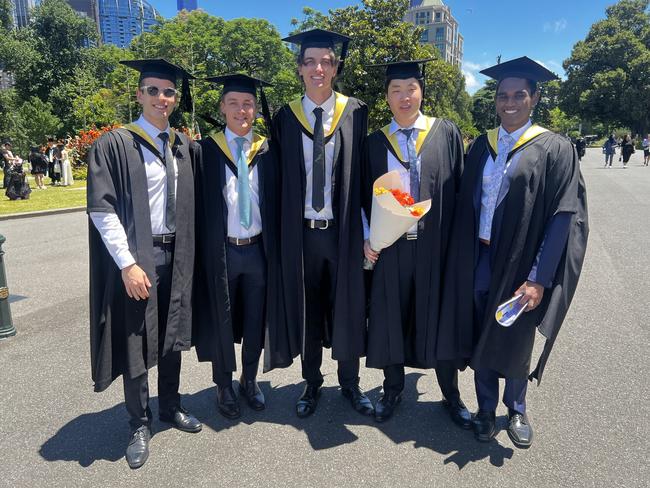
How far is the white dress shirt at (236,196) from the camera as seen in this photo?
9.96 feet

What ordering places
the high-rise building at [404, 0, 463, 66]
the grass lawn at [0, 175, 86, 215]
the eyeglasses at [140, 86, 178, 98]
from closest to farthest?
the eyeglasses at [140, 86, 178, 98], the grass lawn at [0, 175, 86, 215], the high-rise building at [404, 0, 463, 66]

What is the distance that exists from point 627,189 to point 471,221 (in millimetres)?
15282

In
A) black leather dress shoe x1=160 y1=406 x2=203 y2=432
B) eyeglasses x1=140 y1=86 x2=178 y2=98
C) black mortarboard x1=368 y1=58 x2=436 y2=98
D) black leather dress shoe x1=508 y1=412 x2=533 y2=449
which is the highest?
black mortarboard x1=368 y1=58 x2=436 y2=98

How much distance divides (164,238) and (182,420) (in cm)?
125

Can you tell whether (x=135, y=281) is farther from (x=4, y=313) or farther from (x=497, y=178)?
(x=4, y=313)

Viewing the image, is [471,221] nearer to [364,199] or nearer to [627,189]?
[364,199]

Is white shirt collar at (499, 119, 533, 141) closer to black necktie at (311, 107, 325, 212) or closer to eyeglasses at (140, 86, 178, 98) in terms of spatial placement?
black necktie at (311, 107, 325, 212)

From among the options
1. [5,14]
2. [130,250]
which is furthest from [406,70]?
[5,14]

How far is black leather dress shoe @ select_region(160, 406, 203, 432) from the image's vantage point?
305 cm

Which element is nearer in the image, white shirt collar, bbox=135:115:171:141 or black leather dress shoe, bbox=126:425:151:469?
black leather dress shoe, bbox=126:425:151:469

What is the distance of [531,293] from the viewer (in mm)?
2652

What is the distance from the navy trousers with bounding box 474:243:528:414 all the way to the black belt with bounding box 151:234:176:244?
1.94m

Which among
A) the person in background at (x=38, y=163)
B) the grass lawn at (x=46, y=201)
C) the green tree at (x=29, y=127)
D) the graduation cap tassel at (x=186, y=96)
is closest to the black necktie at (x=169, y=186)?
the graduation cap tassel at (x=186, y=96)

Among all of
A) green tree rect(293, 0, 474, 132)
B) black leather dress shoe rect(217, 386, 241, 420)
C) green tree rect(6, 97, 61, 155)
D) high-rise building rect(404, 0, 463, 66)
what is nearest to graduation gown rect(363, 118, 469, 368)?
black leather dress shoe rect(217, 386, 241, 420)
